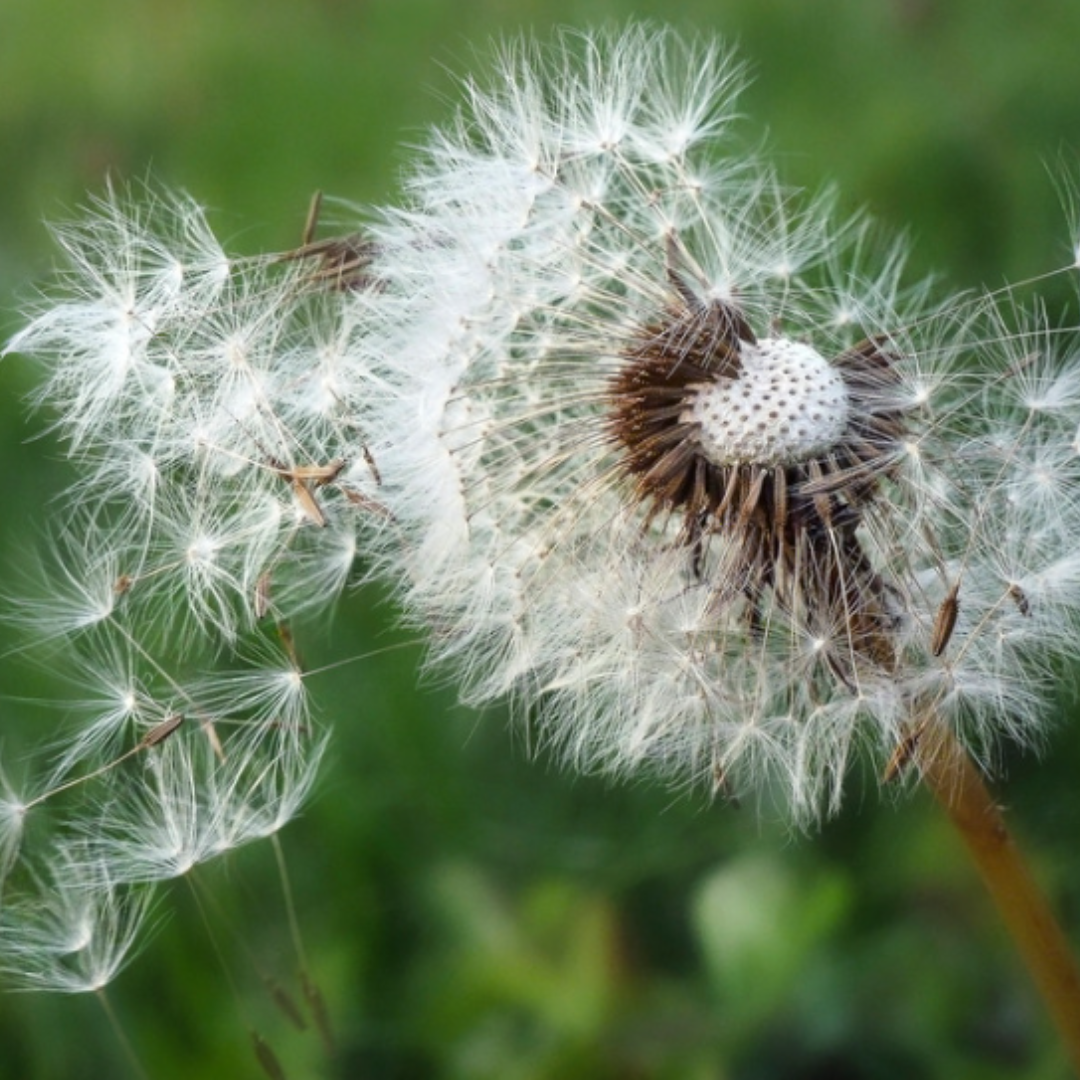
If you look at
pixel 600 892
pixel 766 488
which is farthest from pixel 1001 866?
pixel 600 892

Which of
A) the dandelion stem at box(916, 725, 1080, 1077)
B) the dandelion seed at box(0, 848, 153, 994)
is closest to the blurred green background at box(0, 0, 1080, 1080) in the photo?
the dandelion seed at box(0, 848, 153, 994)

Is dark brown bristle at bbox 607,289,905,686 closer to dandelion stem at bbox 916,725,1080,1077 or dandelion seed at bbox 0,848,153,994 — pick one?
dandelion stem at bbox 916,725,1080,1077

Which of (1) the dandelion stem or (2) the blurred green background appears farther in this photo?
(2) the blurred green background

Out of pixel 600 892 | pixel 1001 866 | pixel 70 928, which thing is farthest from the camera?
pixel 600 892

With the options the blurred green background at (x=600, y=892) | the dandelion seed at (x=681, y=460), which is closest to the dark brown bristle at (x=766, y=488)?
the dandelion seed at (x=681, y=460)

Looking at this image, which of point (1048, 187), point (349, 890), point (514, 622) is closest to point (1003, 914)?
point (514, 622)

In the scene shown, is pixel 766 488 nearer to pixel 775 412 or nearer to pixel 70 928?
pixel 775 412
